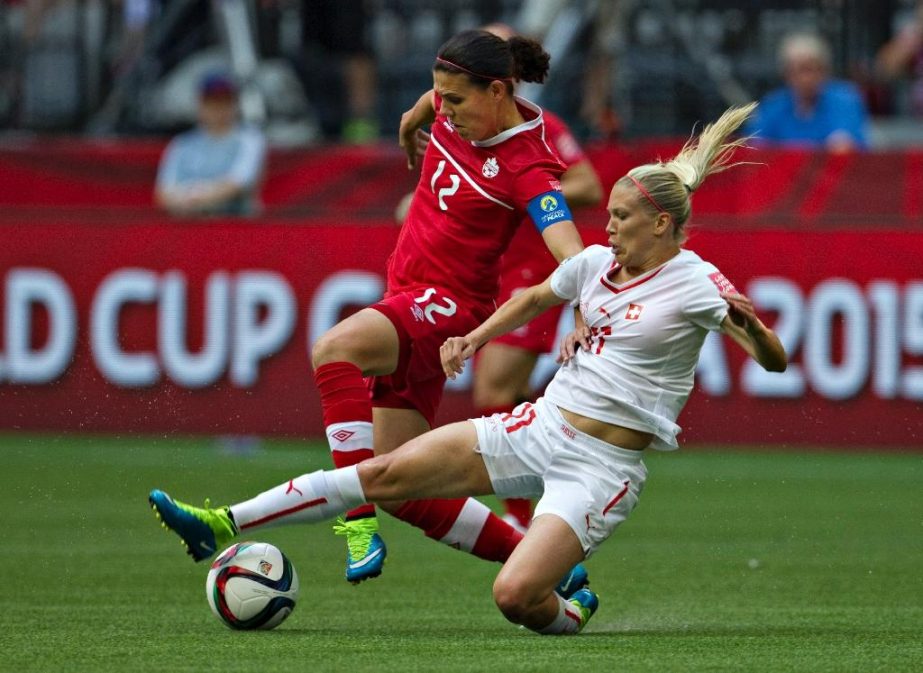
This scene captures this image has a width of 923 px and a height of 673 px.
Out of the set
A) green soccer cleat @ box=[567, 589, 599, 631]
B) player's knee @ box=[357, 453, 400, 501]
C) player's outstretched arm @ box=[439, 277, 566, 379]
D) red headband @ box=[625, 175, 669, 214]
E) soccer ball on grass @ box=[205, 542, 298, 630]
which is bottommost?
green soccer cleat @ box=[567, 589, 599, 631]

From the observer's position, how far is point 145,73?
51.8 feet

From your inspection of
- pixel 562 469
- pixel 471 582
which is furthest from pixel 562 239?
pixel 471 582

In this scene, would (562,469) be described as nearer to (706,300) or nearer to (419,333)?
(706,300)

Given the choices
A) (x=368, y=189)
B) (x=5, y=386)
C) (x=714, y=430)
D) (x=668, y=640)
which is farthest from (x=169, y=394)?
(x=668, y=640)

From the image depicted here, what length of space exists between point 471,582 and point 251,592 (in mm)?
1656

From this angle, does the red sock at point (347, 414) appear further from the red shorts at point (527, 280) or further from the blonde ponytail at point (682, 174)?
the red shorts at point (527, 280)

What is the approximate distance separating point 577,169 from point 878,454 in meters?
4.93

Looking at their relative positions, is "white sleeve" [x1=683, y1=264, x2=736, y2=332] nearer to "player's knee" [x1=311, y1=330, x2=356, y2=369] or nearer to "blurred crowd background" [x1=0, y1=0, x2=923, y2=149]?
"player's knee" [x1=311, y1=330, x2=356, y2=369]

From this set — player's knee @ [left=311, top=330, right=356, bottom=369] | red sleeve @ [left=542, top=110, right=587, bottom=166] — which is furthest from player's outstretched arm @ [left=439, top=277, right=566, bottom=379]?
red sleeve @ [left=542, top=110, right=587, bottom=166]

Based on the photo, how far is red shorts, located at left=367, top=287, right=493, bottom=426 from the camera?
6.93 meters

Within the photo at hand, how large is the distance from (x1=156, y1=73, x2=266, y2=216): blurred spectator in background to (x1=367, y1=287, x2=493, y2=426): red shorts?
6311 mm

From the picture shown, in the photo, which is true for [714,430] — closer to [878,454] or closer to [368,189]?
[878,454]

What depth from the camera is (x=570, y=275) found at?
249 inches

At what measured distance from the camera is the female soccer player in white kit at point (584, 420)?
6.15 metres
